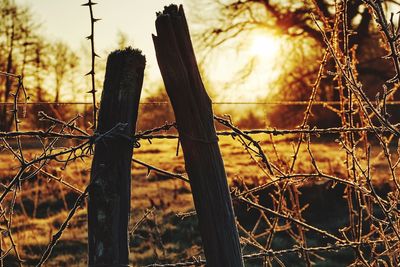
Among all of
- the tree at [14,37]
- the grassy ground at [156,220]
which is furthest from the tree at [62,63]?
the grassy ground at [156,220]

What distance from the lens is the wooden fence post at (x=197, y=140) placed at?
1.94m

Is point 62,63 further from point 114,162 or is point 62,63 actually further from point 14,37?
point 114,162

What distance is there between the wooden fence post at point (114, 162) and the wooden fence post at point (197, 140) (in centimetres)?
11

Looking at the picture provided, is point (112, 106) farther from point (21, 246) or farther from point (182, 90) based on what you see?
point (21, 246)

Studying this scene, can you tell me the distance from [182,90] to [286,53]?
19.7 meters

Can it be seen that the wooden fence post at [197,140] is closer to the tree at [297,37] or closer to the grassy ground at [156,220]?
the grassy ground at [156,220]

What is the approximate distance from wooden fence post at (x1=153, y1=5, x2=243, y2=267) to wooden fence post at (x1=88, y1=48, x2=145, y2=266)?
0.11m

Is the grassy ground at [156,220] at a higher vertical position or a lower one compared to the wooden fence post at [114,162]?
lower

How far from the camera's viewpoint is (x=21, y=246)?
23.0 ft

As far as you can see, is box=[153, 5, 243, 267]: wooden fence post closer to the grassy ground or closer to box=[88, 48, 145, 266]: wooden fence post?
box=[88, 48, 145, 266]: wooden fence post

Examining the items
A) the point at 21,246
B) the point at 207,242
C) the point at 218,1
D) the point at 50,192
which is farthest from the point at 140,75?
the point at 218,1

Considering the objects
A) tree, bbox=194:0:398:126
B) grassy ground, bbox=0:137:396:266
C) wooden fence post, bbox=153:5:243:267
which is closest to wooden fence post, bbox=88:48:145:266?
wooden fence post, bbox=153:5:243:267

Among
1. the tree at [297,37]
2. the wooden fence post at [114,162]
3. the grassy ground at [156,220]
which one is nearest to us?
the wooden fence post at [114,162]

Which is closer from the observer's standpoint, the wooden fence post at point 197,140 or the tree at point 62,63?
the wooden fence post at point 197,140
